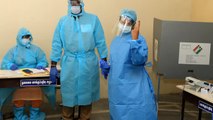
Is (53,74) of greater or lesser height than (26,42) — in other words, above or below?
below

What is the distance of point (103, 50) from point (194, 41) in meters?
1.06

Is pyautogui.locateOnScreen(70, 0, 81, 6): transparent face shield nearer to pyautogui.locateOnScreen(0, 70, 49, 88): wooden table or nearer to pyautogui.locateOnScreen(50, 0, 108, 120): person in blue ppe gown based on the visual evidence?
pyautogui.locateOnScreen(50, 0, 108, 120): person in blue ppe gown

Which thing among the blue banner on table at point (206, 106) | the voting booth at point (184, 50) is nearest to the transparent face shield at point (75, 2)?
the voting booth at point (184, 50)

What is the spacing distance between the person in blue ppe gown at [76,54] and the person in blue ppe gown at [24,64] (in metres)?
0.40

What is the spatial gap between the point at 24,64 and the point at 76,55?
0.79 meters

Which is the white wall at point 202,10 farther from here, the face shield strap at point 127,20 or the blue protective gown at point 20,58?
the blue protective gown at point 20,58

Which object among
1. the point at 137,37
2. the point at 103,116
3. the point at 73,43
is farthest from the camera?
the point at 103,116

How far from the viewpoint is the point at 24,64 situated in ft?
12.5

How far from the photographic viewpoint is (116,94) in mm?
2783

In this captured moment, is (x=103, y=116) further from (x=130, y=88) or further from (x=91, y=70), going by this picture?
(x=130, y=88)

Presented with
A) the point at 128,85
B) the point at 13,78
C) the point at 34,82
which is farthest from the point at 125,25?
the point at 13,78

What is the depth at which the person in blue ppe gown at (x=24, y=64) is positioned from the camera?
11.8ft

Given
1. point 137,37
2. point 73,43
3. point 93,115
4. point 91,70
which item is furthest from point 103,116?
point 137,37

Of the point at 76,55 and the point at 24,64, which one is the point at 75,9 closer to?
the point at 76,55
